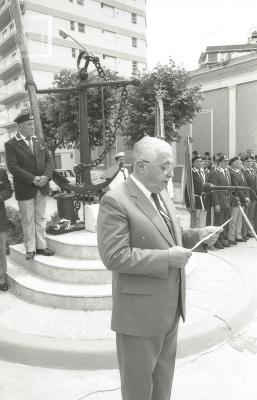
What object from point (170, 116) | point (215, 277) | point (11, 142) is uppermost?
point (170, 116)

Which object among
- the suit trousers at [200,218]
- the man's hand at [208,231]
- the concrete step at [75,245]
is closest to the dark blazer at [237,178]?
the suit trousers at [200,218]

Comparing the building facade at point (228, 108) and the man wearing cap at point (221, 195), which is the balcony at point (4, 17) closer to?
the man wearing cap at point (221, 195)

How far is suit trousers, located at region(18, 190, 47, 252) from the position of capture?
194 inches

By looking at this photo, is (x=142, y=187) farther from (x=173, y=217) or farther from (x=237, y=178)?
(x=237, y=178)

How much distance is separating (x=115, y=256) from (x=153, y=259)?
0.20 m

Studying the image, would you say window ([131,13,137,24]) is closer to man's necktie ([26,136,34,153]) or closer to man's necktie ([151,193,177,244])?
man's necktie ([26,136,34,153])

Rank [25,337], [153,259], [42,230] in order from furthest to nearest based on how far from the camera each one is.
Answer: [42,230]
[25,337]
[153,259]

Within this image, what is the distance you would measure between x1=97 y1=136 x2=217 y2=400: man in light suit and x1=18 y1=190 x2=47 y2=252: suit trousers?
3096 mm

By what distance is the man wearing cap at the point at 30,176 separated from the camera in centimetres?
475

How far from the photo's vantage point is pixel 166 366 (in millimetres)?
2273

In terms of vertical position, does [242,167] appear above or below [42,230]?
above

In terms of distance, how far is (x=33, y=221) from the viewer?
16.5ft

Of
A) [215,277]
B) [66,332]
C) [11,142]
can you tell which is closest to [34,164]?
[11,142]

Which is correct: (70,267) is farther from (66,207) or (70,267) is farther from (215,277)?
(215,277)
